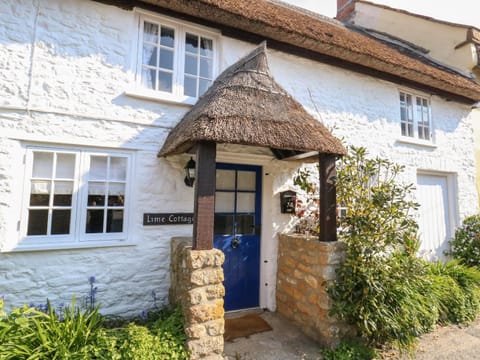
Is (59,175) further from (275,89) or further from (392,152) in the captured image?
(392,152)

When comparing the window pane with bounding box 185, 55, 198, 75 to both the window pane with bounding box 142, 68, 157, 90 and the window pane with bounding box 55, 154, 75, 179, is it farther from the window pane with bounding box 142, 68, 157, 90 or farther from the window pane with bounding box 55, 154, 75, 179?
the window pane with bounding box 55, 154, 75, 179

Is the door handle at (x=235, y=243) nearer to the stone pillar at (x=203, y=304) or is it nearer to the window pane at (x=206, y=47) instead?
the stone pillar at (x=203, y=304)

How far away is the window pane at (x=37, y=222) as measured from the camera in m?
3.36

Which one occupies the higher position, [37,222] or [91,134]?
[91,134]

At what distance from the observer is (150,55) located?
162 inches

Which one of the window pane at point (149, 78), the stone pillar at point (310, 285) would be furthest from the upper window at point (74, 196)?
the stone pillar at point (310, 285)

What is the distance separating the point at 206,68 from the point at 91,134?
2195 mm

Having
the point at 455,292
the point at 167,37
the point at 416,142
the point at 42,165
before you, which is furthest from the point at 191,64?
the point at 455,292

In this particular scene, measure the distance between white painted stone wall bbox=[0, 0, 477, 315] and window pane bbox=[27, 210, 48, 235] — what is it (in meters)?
0.15

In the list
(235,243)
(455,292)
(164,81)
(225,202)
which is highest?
(164,81)

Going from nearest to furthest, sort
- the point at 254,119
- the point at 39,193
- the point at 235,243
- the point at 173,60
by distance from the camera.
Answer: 1. the point at 254,119
2. the point at 39,193
3. the point at 173,60
4. the point at 235,243

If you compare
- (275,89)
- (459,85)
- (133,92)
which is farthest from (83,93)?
(459,85)

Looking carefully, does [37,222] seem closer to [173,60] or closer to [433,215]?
[173,60]

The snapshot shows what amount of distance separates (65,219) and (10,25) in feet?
8.75
